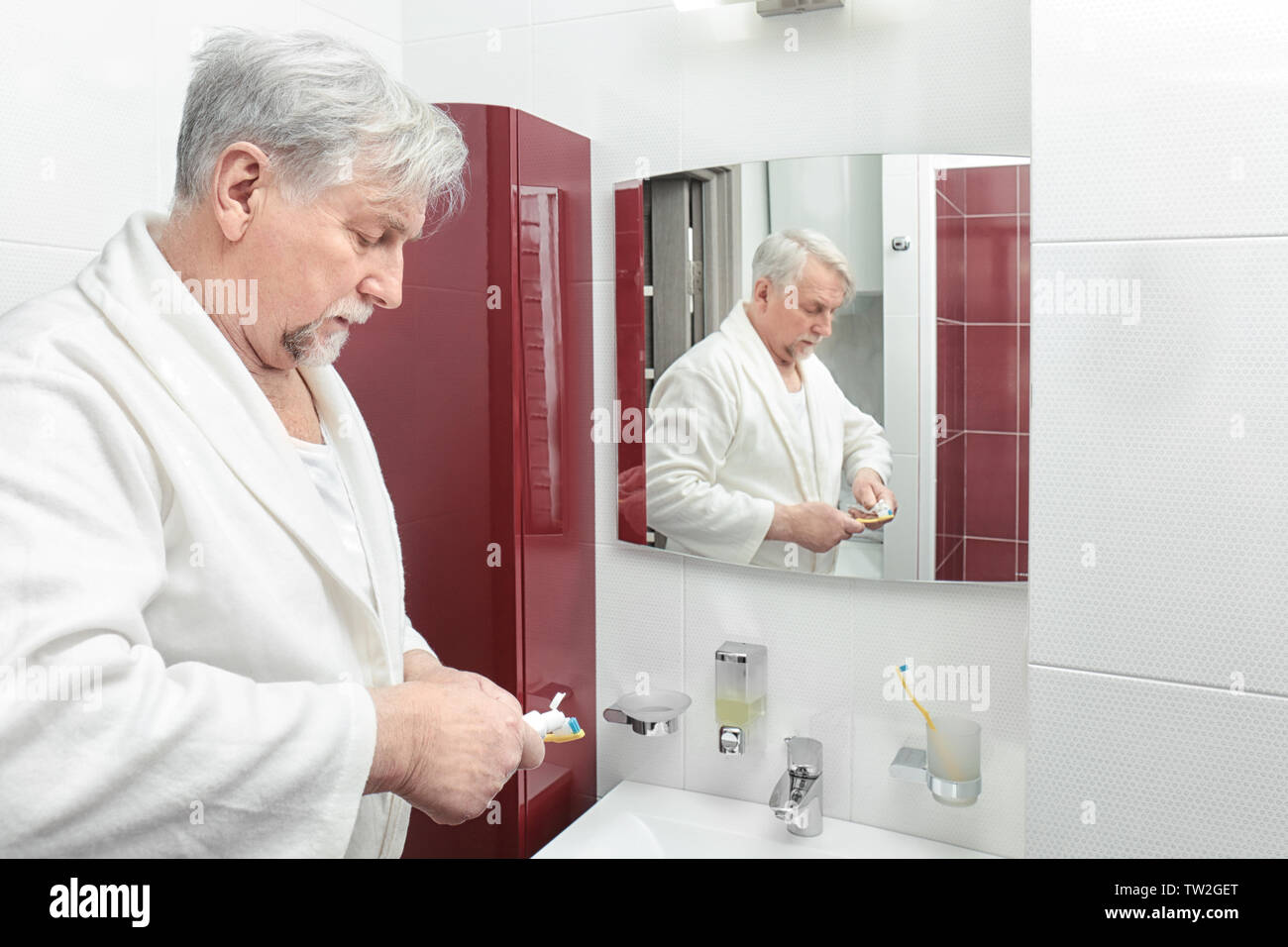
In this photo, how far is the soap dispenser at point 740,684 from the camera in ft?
4.54

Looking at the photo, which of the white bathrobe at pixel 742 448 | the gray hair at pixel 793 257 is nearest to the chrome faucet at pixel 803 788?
the white bathrobe at pixel 742 448

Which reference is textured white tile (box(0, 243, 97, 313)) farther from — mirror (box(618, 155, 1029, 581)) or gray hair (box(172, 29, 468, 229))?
mirror (box(618, 155, 1029, 581))

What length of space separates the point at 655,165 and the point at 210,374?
0.83 metres

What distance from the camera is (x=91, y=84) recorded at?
105 centimetres

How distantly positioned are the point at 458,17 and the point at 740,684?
117 centimetres

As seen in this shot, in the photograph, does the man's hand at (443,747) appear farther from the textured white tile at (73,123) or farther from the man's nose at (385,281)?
the textured white tile at (73,123)

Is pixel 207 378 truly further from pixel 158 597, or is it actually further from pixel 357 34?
pixel 357 34

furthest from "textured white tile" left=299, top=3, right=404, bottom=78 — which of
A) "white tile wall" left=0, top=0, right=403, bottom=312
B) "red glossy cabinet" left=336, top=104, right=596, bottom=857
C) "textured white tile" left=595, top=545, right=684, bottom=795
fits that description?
"textured white tile" left=595, top=545, right=684, bottom=795

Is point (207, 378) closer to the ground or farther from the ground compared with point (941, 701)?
farther from the ground

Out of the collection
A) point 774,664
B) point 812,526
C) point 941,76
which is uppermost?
point 941,76

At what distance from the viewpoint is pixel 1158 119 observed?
835mm

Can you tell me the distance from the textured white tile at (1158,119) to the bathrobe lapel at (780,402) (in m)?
0.50

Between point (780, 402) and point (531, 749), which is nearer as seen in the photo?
point (531, 749)

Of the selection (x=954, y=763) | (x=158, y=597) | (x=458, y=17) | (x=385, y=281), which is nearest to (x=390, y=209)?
(x=385, y=281)
